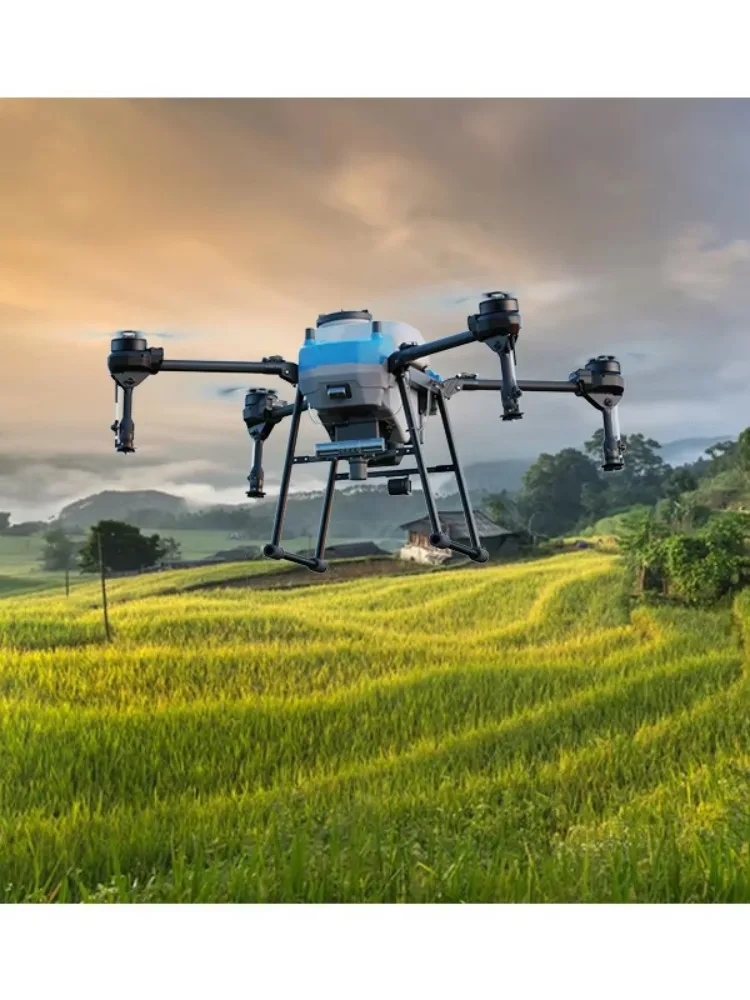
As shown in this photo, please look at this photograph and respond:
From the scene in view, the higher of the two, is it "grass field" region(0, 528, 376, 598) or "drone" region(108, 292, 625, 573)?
"drone" region(108, 292, 625, 573)

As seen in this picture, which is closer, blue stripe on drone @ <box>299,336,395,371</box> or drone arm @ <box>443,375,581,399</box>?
blue stripe on drone @ <box>299,336,395,371</box>

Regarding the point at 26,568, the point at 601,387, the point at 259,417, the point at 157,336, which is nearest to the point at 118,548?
the point at 26,568

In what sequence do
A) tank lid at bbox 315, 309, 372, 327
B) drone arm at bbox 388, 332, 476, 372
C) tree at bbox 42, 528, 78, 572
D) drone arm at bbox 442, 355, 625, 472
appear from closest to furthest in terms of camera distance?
drone arm at bbox 388, 332, 476, 372 → tank lid at bbox 315, 309, 372, 327 → drone arm at bbox 442, 355, 625, 472 → tree at bbox 42, 528, 78, 572

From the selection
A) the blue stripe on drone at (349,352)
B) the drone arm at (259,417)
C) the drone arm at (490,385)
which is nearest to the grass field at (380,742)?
the drone arm at (259,417)

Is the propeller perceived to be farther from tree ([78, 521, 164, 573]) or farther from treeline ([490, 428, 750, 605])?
treeline ([490, 428, 750, 605])

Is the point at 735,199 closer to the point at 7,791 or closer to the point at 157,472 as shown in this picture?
the point at 157,472

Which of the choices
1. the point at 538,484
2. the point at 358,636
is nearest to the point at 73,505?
the point at 358,636

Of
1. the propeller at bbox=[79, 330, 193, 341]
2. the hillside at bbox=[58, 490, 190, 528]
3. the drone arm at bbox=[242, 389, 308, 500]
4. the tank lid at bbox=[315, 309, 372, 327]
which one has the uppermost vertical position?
the propeller at bbox=[79, 330, 193, 341]

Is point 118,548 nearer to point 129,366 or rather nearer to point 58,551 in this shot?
point 58,551

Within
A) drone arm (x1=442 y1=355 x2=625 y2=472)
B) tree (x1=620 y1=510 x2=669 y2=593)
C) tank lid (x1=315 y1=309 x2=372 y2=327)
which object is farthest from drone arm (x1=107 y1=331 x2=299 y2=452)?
tree (x1=620 y1=510 x2=669 y2=593)
